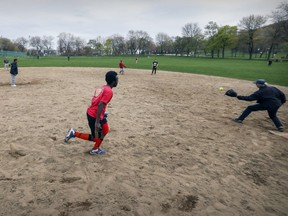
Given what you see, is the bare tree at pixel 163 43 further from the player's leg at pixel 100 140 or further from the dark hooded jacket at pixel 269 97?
the player's leg at pixel 100 140

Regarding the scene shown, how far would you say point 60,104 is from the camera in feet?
32.0

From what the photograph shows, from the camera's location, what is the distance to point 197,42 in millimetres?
98375

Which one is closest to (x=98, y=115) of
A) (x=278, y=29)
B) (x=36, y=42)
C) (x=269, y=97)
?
(x=269, y=97)

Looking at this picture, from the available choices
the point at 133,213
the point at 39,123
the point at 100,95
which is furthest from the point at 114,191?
the point at 39,123

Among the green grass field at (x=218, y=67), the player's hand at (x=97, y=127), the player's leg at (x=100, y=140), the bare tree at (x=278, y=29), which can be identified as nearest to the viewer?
the player's hand at (x=97, y=127)

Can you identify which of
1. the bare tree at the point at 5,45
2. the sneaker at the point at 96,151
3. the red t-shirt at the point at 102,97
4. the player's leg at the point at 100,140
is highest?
the bare tree at the point at 5,45

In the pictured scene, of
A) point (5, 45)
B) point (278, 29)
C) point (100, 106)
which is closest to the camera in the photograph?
point (100, 106)

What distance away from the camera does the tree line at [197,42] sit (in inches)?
2876

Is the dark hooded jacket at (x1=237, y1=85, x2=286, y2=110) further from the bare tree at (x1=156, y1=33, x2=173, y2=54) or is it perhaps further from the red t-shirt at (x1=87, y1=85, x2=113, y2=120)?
the bare tree at (x1=156, y1=33, x2=173, y2=54)

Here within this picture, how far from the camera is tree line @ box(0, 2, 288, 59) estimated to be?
73044mm

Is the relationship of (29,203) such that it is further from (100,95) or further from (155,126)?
(155,126)

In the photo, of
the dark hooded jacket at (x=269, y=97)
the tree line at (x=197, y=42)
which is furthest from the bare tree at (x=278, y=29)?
the dark hooded jacket at (x=269, y=97)

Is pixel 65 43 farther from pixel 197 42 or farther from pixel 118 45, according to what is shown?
pixel 197 42

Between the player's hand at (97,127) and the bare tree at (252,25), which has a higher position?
the bare tree at (252,25)
